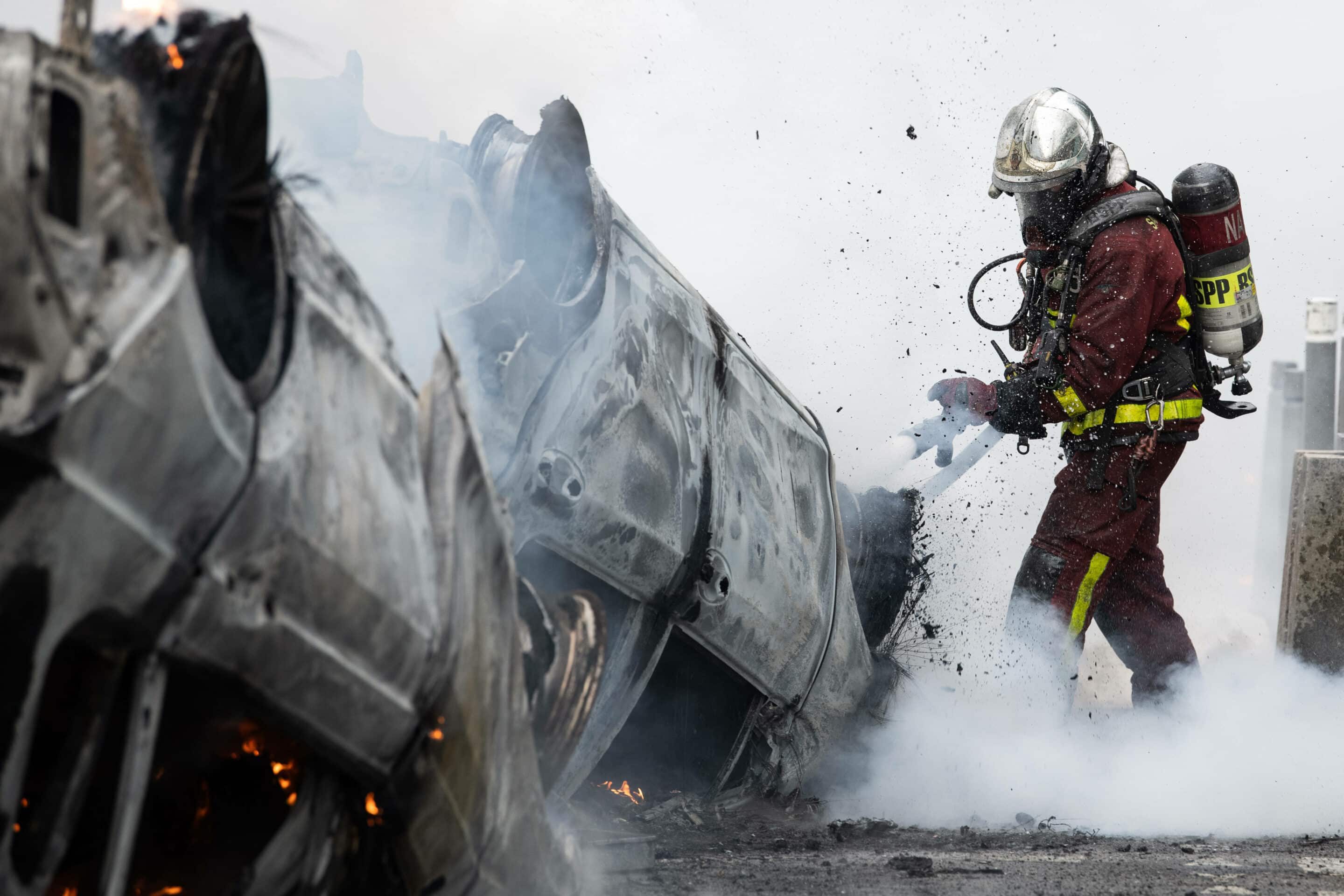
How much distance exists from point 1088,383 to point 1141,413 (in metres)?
0.26

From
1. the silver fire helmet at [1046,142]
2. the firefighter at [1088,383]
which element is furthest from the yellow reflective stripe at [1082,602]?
the silver fire helmet at [1046,142]

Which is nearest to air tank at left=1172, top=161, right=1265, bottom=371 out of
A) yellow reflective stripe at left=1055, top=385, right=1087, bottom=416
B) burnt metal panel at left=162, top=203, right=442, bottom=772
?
yellow reflective stripe at left=1055, top=385, right=1087, bottom=416

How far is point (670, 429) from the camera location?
2773mm

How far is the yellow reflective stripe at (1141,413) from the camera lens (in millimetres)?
4145

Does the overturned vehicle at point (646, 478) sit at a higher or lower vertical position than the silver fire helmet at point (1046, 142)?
lower

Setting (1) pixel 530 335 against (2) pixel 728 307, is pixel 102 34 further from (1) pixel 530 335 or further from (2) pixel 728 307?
(2) pixel 728 307

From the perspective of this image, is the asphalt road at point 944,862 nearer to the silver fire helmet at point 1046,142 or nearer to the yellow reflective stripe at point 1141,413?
the yellow reflective stripe at point 1141,413

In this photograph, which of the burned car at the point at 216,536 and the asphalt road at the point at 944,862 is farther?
the asphalt road at the point at 944,862

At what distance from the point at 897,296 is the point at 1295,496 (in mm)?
2637

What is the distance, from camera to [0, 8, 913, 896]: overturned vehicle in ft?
3.89

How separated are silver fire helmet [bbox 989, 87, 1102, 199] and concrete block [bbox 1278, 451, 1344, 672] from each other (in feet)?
5.01

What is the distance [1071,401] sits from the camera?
4086mm

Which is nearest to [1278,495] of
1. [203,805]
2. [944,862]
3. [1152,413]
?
[1152,413]

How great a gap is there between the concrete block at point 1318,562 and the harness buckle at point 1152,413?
88cm
